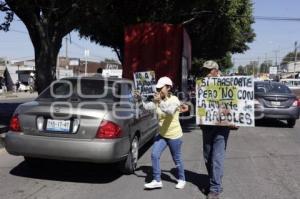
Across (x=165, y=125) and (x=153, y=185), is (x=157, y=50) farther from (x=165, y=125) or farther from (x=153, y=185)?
(x=153, y=185)

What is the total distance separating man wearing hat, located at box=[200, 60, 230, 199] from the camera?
261 inches

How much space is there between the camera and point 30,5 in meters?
13.4

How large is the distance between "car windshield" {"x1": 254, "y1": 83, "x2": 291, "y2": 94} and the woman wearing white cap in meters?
10.3

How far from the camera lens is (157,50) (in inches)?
590

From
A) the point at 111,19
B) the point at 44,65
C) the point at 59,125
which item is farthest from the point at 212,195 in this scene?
the point at 111,19

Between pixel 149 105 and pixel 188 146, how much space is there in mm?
4452

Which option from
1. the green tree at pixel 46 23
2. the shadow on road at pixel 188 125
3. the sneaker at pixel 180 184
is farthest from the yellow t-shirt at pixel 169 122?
the shadow on road at pixel 188 125

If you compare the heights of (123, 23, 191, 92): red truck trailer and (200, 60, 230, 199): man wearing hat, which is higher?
(123, 23, 191, 92): red truck trailer

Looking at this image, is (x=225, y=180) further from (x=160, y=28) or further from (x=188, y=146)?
(x=160, y=28)

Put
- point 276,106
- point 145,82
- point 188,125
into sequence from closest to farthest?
point 145,82, point 276,106, point 188,125

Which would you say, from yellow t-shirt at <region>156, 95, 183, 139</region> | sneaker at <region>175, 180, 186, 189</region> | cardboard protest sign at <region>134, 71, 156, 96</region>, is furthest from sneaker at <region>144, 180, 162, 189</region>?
cardboard protest sign at <region>134, 71, 156, 96</region>

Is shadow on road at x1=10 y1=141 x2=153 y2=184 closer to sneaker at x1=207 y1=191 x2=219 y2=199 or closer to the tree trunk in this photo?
sneaker at x1=207 y1=191 x2=219 y2=199

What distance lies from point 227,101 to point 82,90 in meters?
2.50

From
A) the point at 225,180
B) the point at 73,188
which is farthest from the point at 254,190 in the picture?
the point at 73,188
